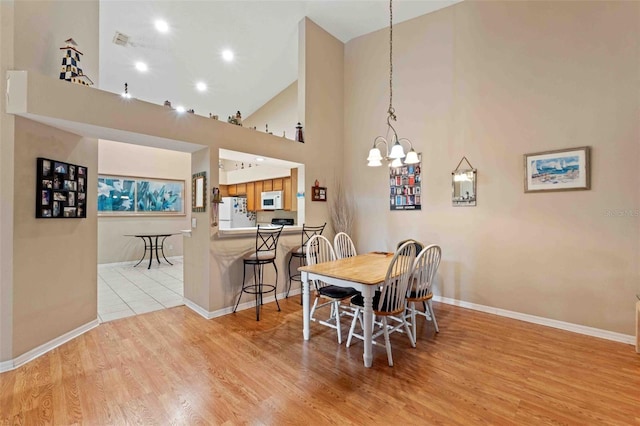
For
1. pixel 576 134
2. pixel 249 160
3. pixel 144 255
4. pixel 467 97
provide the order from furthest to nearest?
pixel 144 255 → pixel 249 160 → pixel 467 97 → pixel 576 134

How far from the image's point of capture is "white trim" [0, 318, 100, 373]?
223cm

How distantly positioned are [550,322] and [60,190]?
5.26m

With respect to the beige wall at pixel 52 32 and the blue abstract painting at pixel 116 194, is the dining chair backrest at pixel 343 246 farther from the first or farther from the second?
the blue abstract painting at pixel 116 194

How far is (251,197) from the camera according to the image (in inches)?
267

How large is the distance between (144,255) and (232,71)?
478 centimetres

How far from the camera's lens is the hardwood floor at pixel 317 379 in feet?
5.74

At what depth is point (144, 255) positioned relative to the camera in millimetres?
6777

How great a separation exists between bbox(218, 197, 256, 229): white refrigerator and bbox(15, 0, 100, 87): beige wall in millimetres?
3870

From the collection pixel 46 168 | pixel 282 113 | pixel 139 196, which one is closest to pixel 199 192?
pixel 46 168

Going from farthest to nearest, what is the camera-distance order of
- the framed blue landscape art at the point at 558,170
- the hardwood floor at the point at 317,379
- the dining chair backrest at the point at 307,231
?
the dining chair backrest at the point at 307,231 < the framed blue landscape art at the point at 558,170 < the hardwood floor at the point at 317,379

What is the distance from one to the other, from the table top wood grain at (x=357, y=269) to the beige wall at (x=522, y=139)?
4.51 feet

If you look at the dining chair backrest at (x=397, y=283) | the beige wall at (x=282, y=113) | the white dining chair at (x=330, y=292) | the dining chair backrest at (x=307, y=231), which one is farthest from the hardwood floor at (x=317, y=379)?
the beige wall at (x=282, y=113)

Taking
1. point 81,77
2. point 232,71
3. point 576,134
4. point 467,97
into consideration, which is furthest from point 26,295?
point 576,134

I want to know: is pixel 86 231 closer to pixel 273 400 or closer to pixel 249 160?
pixel 249 160
